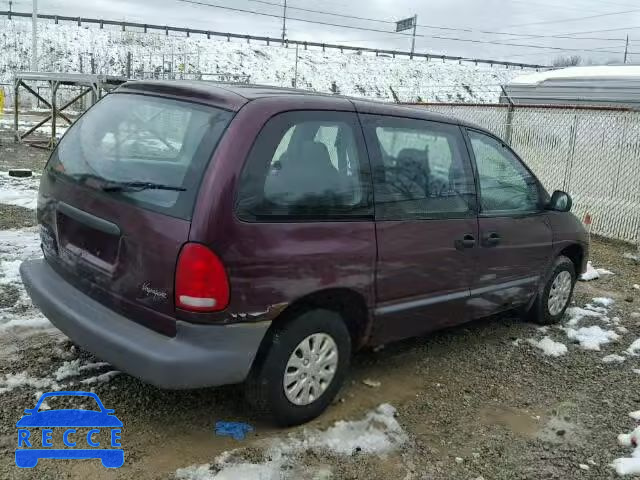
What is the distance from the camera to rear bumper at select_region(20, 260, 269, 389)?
2783 millimetres

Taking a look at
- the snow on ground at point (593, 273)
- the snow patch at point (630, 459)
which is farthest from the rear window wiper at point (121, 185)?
the snow on ground at point (593, 273)

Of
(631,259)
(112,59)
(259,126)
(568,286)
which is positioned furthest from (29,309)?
(112,59)

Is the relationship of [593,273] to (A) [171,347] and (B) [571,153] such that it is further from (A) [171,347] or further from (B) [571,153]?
(A) [171,347]

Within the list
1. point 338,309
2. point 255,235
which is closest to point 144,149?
point 255,235

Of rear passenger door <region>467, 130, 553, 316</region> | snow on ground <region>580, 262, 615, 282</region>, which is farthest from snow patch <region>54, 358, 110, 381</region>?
snow on ground <region>580, 262, 615, 282</region>

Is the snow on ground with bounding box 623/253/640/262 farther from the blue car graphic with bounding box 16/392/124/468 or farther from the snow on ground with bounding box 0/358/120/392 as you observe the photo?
the blue car graphic with bounding box 16/392/124/468

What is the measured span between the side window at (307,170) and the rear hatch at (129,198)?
24cm

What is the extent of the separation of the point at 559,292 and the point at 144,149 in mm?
3798

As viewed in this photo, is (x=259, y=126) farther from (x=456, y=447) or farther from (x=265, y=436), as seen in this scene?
(x=456, y=447)

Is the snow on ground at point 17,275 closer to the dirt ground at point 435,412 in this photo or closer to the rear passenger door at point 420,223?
the dirt ground at point 435,412

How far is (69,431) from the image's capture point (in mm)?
3076

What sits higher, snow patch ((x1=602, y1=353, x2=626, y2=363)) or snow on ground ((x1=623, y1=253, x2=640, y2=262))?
snow on ground ((x1=623, y1=253, x2=640, y2=262))

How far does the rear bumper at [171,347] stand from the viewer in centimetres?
278

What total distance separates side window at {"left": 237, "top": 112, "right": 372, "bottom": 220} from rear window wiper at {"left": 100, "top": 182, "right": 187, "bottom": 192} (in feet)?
1.15
